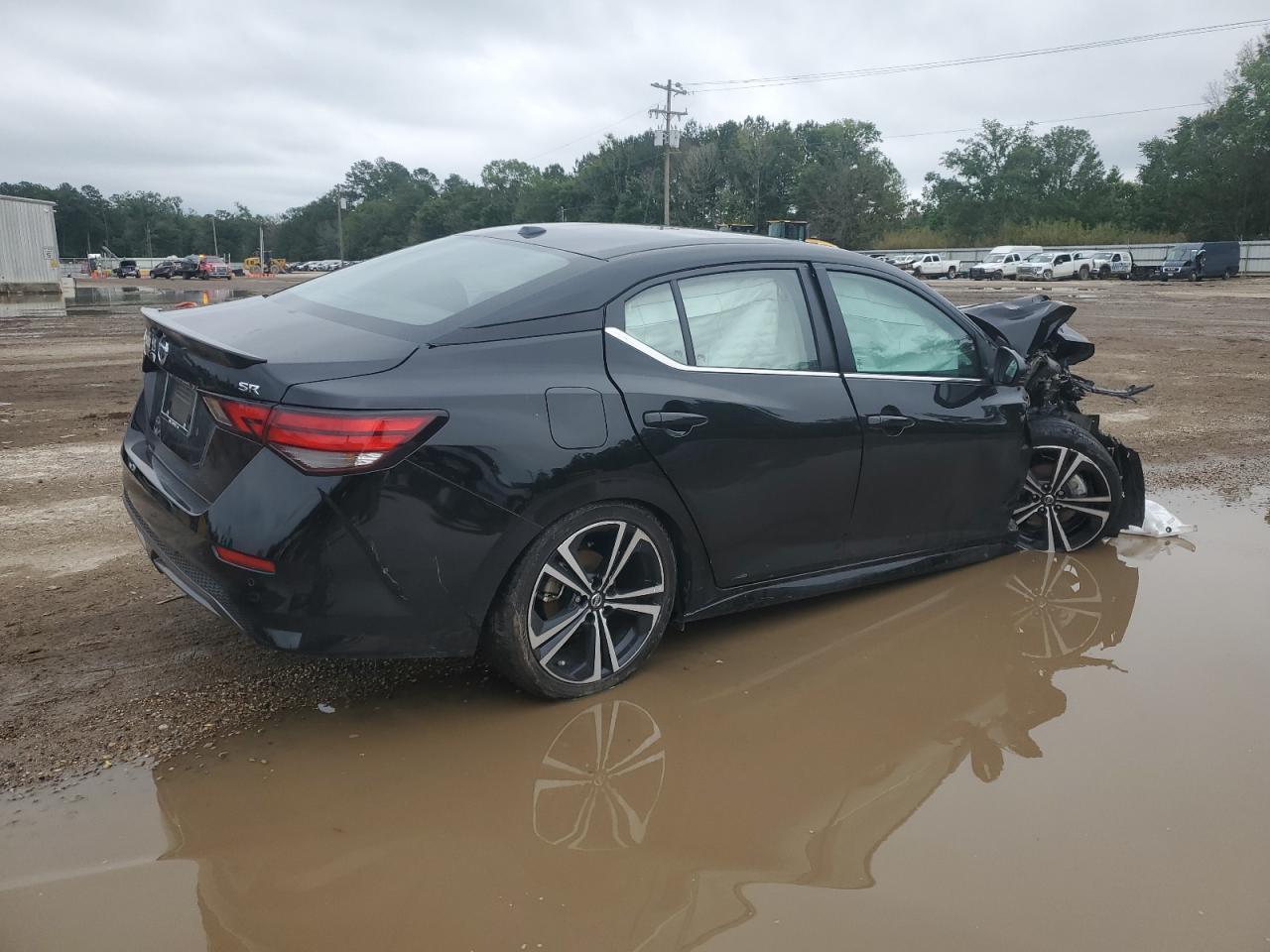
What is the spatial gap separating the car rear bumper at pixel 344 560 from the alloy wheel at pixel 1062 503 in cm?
312

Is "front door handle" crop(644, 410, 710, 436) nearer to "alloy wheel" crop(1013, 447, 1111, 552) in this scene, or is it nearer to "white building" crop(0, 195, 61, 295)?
"alloy wheel" crop(1013, 447, 1111, 552)

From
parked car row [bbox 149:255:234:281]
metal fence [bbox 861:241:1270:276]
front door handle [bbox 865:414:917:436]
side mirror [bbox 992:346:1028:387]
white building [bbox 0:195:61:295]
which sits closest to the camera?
front door handle [bbox 865:414:917:436]

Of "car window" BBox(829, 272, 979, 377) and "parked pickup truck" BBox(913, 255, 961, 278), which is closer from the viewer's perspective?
"car window" BBox(829, 272, 979, 377)

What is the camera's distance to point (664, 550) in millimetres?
3449

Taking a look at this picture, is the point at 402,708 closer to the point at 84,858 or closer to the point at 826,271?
the point at 84,858

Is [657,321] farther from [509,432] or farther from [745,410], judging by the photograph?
[509,432]

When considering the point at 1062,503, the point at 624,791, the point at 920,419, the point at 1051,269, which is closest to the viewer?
the point at 624,791

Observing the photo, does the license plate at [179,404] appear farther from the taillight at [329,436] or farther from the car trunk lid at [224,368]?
the taillight at [329,436]

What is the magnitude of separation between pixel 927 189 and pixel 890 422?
9609cm

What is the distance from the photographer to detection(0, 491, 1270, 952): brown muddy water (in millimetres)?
2324

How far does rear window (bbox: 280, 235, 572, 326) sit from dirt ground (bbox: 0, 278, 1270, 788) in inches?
52.4

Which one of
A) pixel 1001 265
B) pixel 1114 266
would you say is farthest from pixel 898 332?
pixel 1001 265

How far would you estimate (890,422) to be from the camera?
4.02 metres

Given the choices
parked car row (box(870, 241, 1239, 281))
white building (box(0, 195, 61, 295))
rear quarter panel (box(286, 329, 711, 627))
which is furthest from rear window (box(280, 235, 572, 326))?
parked car row (box(870, 241, 1239, 281))
